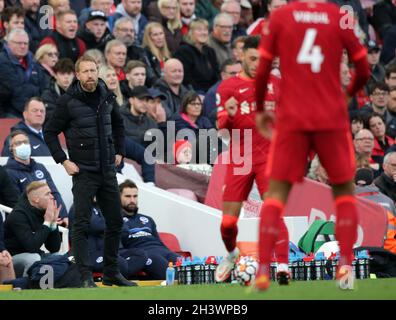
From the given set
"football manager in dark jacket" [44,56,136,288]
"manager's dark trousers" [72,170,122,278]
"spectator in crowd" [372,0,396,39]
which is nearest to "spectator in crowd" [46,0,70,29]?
"football manager in dark jacket" [44,56,136,288]

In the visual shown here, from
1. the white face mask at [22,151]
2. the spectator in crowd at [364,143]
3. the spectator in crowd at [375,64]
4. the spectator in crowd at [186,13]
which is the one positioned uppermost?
the spectator in crowd at [186,13]

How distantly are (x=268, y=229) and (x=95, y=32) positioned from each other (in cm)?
1047

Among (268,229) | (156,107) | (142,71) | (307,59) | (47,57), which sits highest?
(47,57)

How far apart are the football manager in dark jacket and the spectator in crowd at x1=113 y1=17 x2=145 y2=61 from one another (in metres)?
6.88

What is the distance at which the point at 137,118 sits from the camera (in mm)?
18703

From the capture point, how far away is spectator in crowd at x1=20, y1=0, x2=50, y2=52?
1977 cm

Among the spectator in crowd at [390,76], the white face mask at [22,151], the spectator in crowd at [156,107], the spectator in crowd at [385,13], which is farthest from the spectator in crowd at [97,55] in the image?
the spectator in crowd at [385,13]

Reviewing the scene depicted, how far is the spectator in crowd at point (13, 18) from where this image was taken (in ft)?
62.1

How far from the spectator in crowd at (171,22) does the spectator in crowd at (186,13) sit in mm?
242

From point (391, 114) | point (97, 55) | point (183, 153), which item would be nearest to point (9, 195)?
point (183, 153)

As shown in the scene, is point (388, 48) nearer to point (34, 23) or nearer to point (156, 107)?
point (156, 107)

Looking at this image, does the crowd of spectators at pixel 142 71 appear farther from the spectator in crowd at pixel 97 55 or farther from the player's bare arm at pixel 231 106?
the player's bare arm at pixel 231 106
